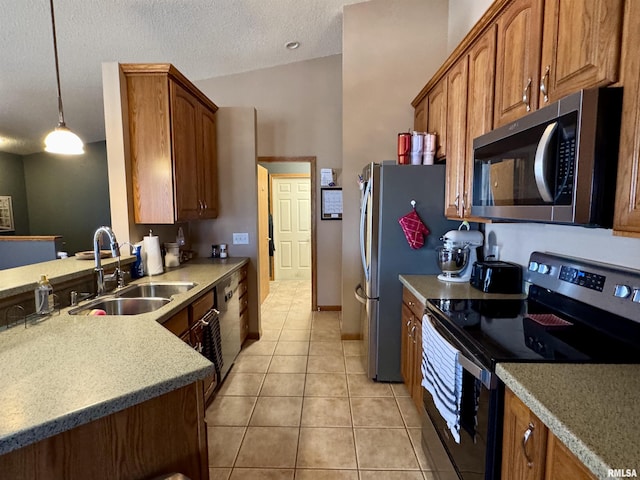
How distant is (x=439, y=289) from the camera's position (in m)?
1.97

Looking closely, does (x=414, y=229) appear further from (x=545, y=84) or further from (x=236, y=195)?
(x=236, y=195)

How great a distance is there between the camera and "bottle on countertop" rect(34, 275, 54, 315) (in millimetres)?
1469

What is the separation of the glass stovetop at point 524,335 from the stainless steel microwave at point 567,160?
438mm

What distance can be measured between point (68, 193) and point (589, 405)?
7.93 m

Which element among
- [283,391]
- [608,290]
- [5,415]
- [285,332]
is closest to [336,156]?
[285,332]

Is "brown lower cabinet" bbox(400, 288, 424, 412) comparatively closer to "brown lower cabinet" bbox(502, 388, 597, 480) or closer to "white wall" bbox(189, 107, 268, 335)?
"brown lower cabinet" bbox(502, 388, 597, 480)

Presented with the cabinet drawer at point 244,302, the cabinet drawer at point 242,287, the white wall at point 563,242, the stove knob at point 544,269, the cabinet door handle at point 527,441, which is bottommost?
the cabinet drawer at point 244,302

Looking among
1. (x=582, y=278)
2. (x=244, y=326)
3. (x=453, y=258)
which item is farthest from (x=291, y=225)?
(x=582, y=278)

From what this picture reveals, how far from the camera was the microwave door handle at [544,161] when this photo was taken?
1.10m

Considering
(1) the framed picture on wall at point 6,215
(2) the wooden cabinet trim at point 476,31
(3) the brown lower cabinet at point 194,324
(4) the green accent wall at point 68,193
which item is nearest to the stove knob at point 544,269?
(2) the wooden cabinet trim at point 476,31

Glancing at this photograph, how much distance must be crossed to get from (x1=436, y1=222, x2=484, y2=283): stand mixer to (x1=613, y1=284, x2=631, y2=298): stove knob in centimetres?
96

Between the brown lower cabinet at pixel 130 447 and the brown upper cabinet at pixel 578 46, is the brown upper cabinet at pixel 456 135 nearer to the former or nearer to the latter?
the brown upper cabinet at pixel 578 46

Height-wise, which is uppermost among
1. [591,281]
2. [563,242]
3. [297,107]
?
[297,107]

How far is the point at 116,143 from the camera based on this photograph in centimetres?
228
